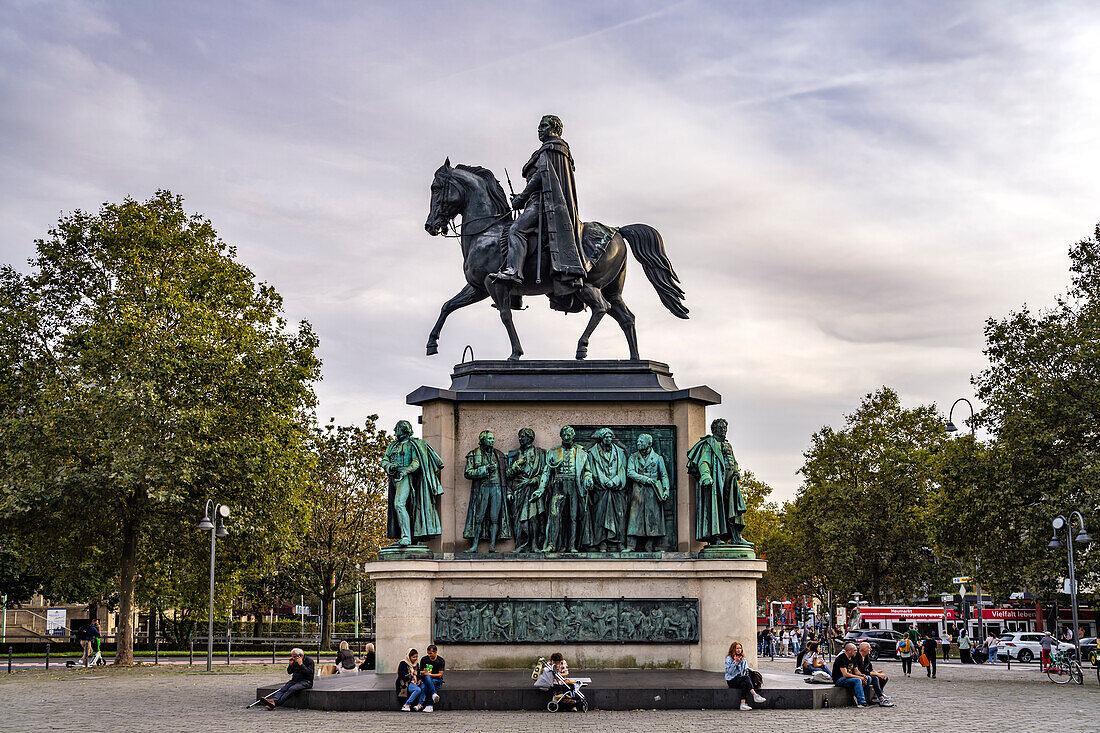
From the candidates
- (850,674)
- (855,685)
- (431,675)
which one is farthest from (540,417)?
(855,685)

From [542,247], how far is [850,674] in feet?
30.4

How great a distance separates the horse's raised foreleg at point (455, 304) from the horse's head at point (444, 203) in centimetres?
130

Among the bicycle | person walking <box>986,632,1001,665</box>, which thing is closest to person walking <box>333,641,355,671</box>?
the bicycle

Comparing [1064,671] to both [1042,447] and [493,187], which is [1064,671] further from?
[493,187]

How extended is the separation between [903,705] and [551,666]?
21.4 feet

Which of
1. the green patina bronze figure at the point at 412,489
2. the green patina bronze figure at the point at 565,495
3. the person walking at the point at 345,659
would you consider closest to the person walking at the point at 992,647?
the person walking at the point at 345,659

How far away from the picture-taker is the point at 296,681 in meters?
18.4

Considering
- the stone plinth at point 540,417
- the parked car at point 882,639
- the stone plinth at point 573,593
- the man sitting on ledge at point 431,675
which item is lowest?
the parked car at point 882,639

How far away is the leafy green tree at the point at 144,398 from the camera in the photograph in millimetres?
34562

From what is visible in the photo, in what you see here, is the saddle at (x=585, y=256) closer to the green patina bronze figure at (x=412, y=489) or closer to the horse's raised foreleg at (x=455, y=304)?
the horse's raised foreleg at (x=455, y=304)

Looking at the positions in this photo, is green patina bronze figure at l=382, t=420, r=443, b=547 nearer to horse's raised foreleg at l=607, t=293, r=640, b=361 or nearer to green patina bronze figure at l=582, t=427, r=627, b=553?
green patina bronze figure at l=582, t=427, r=627, b=553

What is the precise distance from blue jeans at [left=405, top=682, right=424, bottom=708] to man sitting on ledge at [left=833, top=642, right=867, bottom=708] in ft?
21.8

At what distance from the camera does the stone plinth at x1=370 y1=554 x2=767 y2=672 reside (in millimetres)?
19625

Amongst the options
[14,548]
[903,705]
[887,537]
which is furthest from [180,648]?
[903,705]
